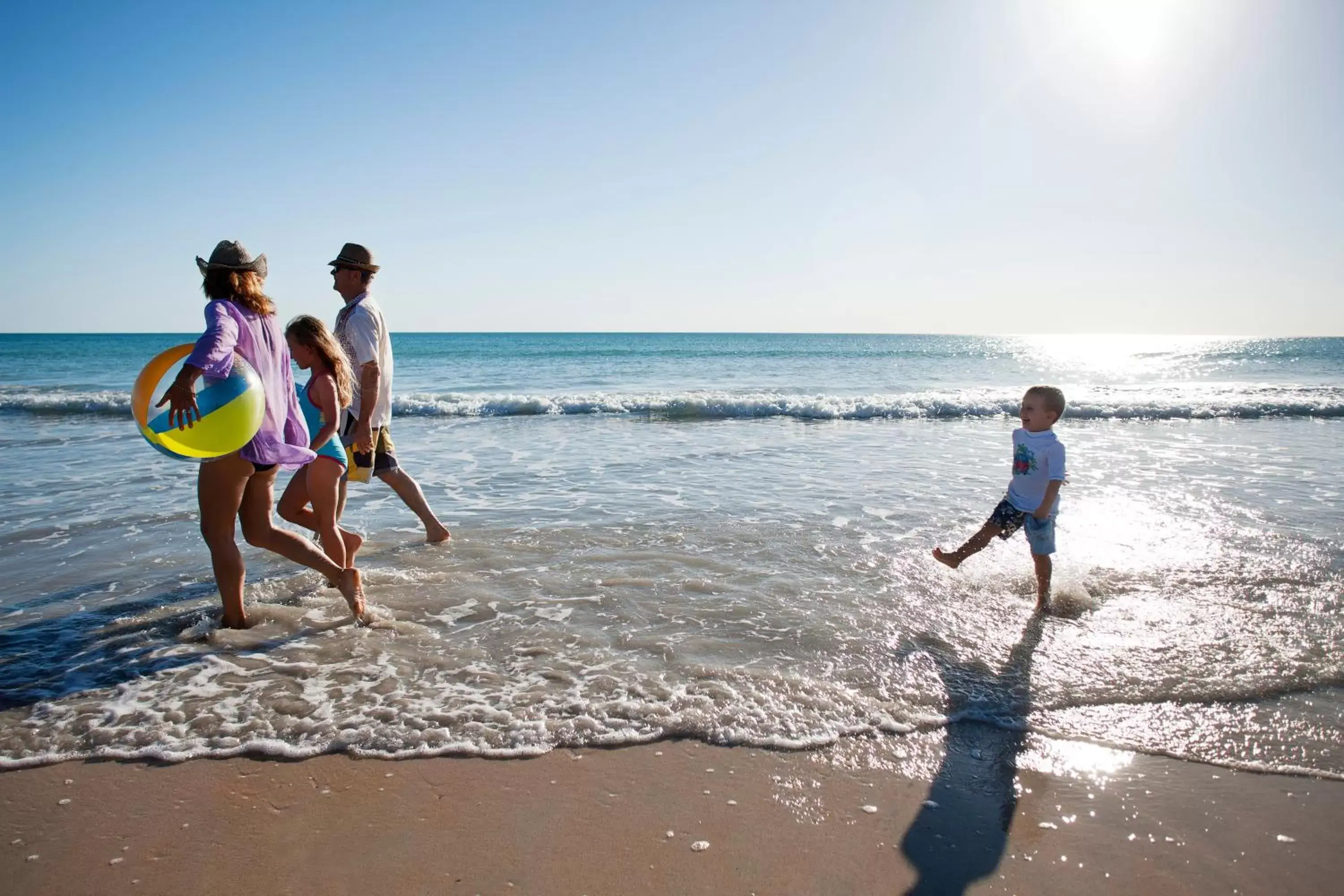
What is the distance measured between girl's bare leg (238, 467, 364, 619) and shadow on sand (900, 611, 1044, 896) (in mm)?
3122

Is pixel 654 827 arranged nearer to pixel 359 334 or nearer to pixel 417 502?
pixel 359 334

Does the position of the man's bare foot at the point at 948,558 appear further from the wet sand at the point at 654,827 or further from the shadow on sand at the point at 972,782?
the wet sand at the point at 654,827

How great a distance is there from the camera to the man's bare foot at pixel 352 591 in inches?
164

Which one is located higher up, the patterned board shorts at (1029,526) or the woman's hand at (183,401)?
the woman's hand at (183,401)

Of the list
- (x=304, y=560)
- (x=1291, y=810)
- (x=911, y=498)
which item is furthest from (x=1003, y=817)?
(x=911, y=498)

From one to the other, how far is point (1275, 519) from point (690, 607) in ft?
18.2

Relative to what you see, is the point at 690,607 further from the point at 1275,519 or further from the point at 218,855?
the point at 1275,519

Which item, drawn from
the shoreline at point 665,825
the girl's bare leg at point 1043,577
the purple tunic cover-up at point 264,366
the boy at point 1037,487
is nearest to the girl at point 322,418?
the purple tunic cover-up at point 264,366

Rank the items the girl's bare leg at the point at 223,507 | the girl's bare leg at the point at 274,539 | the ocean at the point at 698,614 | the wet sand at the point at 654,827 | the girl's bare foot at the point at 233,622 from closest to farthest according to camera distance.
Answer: the wet sand at the point at 654,827 < the ocean at the point at 698,614 < the girl's bare leg at the point at 223,507 < the girl's bare leg at the point at 274,539 < the girl's bare foot at the point at 233,622

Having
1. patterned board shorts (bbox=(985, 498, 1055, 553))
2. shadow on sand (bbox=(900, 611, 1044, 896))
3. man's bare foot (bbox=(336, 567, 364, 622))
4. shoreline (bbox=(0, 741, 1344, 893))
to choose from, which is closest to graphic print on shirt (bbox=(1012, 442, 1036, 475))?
patterned board shorts (bbox=(985, 498, 1055, 553))

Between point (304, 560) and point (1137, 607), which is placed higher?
point (304, 560)

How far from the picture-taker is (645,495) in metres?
7.61

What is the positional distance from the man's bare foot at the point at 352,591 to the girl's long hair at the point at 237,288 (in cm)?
148

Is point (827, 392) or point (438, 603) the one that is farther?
point (827, 392)
